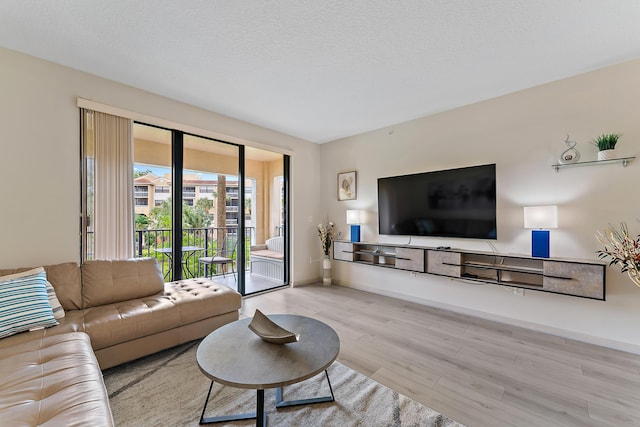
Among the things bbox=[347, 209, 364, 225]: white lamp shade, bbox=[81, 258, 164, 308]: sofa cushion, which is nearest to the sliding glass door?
bbox=[81, 258, 164, 308]: sofa cushion

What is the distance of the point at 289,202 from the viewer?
4.72 meters

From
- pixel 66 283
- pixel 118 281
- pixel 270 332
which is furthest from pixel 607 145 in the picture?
pixel 66 283

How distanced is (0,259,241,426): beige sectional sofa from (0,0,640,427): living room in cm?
52

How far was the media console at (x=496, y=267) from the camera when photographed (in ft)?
7.79

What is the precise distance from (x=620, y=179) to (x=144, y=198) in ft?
16.2

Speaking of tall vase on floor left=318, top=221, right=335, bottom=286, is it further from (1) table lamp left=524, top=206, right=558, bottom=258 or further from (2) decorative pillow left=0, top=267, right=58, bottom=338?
(2) decorative pillow left=0, top=267, right=58, bottom=338

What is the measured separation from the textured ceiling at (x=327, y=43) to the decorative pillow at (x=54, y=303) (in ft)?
6.72

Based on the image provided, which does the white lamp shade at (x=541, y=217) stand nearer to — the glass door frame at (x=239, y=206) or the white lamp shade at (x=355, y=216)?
the white lamp shade at (x=355, y=216)

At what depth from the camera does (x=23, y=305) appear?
1816mm

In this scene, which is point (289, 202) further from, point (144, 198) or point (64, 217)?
point (64, 217)

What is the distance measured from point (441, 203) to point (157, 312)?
3394 mm

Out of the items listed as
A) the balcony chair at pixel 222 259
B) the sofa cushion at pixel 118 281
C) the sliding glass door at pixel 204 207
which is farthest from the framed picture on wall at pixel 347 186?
the sofa cushion at pixel 118 281

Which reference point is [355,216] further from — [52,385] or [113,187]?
[52,385]

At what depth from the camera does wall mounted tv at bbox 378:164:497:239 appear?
10.2ft
